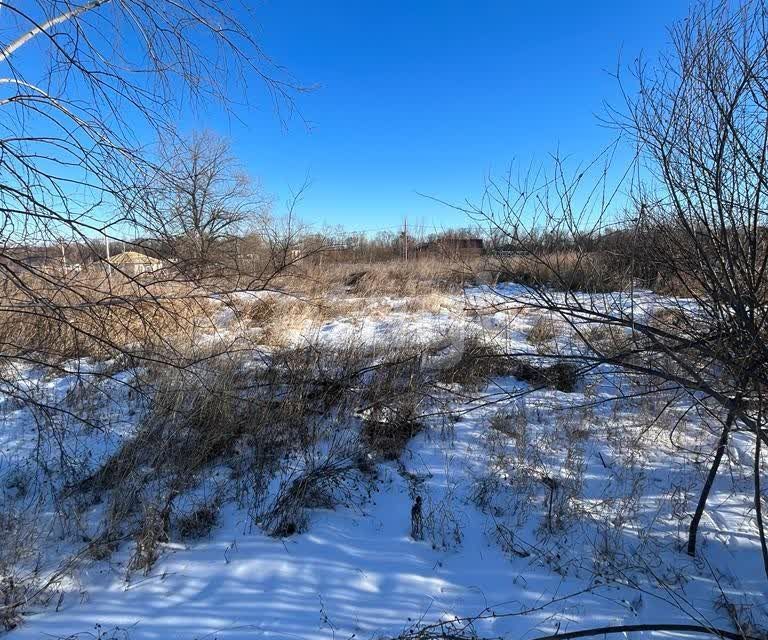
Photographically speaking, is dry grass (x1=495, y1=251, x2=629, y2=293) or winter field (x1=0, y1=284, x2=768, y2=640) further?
dry grass (x1=495, y1=251, x2=629, y2=293)

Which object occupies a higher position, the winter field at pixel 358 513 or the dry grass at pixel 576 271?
the dry grass at pixel 576 271

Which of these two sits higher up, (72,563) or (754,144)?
(754,144)

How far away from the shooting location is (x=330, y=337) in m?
5.76

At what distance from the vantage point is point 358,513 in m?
2.58

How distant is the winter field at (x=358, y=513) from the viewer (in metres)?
1.93

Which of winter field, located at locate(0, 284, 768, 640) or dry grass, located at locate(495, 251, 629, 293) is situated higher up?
dry grass, located at locate(495, 251, 629, 293)

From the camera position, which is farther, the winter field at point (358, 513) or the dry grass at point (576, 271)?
the dry grass at point (576, 271)

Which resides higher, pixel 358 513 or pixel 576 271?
pixel 576 271

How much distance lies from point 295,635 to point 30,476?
2.30 meters

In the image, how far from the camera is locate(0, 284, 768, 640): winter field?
193 cm

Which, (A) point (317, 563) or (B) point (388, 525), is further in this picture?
(B) point (388, 525)

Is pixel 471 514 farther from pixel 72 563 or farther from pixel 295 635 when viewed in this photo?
pixel 72 563

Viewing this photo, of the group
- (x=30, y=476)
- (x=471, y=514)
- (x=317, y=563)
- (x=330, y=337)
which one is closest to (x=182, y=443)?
(x=30, y=476)

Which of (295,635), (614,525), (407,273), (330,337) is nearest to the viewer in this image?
(295,635)
